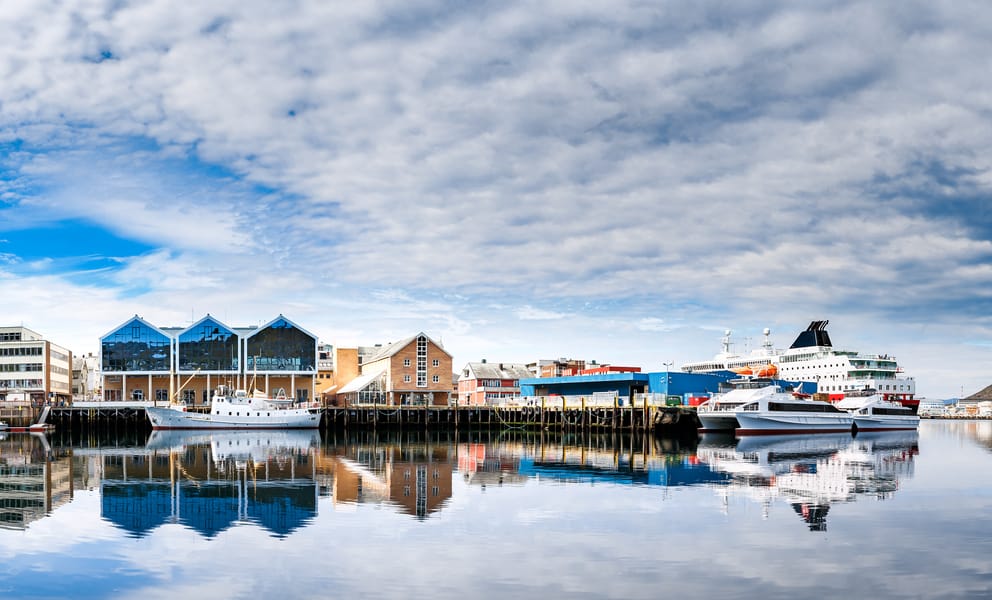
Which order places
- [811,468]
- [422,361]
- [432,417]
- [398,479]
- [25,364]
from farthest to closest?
[422,361] < [25,364] < [432,417] < [811,468] < [398,479]

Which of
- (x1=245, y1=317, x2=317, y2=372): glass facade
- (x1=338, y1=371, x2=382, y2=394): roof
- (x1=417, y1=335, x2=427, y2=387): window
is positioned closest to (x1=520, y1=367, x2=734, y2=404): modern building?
(x1=417, y1=335, x2=427, y2=387): window

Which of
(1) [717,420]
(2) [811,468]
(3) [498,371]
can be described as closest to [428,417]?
(3) [498,371]

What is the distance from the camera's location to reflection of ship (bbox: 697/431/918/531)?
87.1 feet

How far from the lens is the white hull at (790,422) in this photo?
6369 cm

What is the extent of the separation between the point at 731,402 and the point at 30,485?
163 ft

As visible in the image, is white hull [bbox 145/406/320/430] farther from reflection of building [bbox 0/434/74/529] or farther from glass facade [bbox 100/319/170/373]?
reflection of building [bbox 0/434/74/529]

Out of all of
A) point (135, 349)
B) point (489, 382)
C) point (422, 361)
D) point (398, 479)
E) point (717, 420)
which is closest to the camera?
point (398, 479)

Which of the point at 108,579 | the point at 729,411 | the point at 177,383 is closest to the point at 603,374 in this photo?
the point at 729,411

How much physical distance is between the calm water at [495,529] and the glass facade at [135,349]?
4938 centimetres

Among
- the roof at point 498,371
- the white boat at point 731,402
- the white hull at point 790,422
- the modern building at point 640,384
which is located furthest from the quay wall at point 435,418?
the roof at point 498,371

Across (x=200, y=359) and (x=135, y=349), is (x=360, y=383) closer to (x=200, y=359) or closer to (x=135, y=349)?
(x=200, y=359)

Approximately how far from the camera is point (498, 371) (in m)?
104

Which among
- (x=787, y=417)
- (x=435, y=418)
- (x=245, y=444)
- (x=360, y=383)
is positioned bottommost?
(x=435, y=418)

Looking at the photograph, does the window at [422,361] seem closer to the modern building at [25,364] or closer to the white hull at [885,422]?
the modern building at [25,364]
